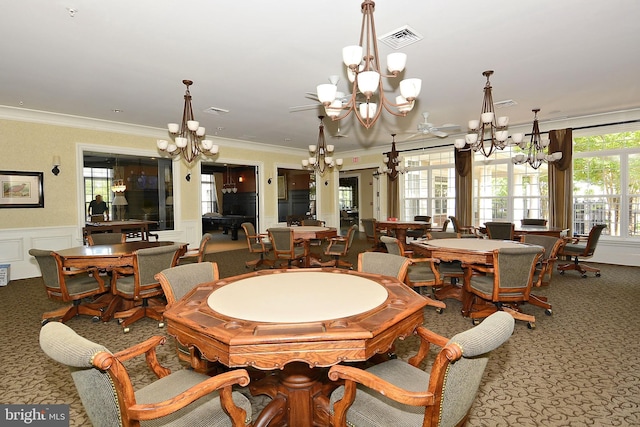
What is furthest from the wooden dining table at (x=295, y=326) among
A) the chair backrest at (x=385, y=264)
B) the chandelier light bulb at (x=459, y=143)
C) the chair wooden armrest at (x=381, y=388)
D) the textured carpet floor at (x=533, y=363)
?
the chandelier light bulb at (x=459, y=143)

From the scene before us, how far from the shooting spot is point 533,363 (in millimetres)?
2709

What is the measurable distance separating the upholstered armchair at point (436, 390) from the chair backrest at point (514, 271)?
198cm

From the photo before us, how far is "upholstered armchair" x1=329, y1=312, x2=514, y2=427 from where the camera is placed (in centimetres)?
118

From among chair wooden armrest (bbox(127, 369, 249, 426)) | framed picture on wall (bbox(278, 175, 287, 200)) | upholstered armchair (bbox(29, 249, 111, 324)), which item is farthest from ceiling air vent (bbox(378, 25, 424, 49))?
framed picture on wall (bbox(278, 175, 287, 200))

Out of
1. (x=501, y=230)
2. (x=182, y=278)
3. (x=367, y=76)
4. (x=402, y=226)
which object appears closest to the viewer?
(x=182, y=278)

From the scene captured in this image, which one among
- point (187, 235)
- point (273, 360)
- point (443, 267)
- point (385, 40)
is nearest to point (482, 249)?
point (443, 267)

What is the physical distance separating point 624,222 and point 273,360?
8.07m

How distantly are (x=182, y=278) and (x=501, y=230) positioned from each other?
5.54 meters

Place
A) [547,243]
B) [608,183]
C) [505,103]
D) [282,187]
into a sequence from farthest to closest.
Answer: [282,187]
[608,183]
[505,103]
[547,243]

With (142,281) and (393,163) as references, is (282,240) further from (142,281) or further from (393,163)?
(393,163)

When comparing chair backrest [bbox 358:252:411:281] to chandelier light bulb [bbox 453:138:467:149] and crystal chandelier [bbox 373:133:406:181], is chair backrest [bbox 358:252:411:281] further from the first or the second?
crystal chandelier [bbox 373:133:406:181]

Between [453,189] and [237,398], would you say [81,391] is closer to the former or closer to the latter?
[237,398]

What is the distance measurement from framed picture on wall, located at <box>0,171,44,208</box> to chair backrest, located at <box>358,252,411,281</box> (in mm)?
A: 6200

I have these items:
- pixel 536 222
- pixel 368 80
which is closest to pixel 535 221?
pixel 536 222
